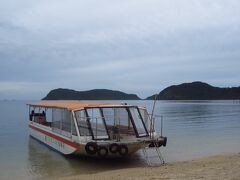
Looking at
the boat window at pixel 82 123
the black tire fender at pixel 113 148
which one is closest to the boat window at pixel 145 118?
the black tire fender at pixel 113 148

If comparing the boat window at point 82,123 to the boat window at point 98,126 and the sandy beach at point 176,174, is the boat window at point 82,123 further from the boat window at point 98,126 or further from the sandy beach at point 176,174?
the sandy beach at point 176,174

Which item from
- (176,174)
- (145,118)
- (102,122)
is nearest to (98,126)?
(102,122)

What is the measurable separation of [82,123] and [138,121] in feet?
8.56

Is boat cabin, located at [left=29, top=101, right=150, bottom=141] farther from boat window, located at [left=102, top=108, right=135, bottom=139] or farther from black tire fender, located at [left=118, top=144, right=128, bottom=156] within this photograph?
black tire fender, located at [left=118, top=144, right=128, bottom=156]

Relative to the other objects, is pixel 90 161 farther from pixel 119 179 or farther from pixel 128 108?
pixel 119 179

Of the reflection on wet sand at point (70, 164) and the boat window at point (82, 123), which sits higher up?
the boat window at point (82, 123)

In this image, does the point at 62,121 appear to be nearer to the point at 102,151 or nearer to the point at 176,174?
the point at 102,151

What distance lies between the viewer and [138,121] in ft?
59.3

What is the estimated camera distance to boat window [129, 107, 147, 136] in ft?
58.2

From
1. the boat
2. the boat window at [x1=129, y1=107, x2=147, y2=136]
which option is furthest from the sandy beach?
the boat window at [x1=129, y1=107, x2=147, y2=136]

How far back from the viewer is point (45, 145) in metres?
23.5

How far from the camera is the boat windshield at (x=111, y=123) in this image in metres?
16.6

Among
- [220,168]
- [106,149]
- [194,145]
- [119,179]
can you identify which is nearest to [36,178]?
[106,149]

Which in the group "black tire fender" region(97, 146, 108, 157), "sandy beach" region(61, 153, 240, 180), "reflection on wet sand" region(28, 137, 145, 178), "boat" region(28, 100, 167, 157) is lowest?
"reflection on wet sand" region(28, 137, 145, 178)
